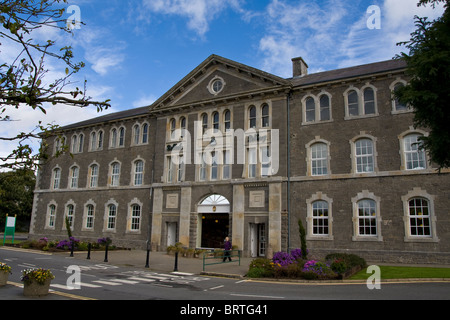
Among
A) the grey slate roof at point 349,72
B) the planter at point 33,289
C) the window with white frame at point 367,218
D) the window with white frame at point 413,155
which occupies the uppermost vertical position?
the grey slate roof at point 349,72

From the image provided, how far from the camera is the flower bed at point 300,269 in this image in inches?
583

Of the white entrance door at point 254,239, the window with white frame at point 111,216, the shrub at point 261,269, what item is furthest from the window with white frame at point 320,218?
the window with white frame at point 111,216

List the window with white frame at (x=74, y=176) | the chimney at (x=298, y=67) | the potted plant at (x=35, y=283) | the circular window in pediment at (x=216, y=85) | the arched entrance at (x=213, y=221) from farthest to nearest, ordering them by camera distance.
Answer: the window with white frame at (x=74, y=176) → the chimney at (x=298, y=67) → the circular window in pediment at (x=216, y=85) → the arched entrance at (x=213, y=221) → the potted plant at (x=35, y=283)

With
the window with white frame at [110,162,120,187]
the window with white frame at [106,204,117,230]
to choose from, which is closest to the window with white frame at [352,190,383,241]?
the window with white frame at [106,204,117,230]

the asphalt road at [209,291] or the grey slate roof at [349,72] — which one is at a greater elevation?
the grey slate roof at [349,72]

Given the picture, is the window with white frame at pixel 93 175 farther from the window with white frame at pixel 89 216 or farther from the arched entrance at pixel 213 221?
the arched entrance at pixel 213 221

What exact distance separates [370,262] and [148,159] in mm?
19573

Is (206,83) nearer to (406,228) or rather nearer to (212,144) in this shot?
(212,144)

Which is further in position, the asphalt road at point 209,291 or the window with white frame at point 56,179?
the window with white frame at point 56,179

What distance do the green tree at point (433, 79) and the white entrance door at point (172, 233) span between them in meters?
21.4

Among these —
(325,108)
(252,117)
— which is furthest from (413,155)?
(252,117)

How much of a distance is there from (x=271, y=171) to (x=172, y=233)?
9887 millimetres

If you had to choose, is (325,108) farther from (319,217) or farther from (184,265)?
(184,265)

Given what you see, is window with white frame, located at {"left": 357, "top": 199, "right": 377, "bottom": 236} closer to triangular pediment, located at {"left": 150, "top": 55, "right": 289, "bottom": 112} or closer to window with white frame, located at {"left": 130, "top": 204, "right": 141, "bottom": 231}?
triangular pediment, located at {"left": 150, "top": 55, "right": 289, "bottom": 112}
